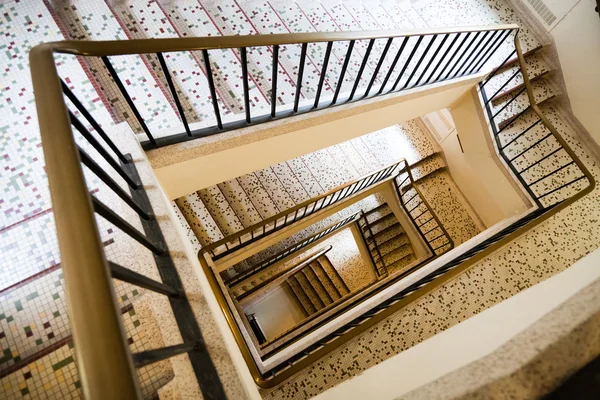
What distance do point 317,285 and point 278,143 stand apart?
573 cm

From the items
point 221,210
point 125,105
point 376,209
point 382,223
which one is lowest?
point 382,223

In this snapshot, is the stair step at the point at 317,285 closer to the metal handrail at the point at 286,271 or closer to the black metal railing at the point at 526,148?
the metal handrail at the point at 286,271

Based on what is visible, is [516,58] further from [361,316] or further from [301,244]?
[301,244]

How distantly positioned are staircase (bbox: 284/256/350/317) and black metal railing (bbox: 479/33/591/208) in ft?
14.4

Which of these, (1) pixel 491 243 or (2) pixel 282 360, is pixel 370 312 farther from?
(1) pixel 491 243

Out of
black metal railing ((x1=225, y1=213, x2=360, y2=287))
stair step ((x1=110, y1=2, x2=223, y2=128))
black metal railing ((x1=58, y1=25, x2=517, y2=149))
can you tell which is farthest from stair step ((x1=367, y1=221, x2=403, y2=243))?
stair step ((x1=110, y1=2, x2=223, y2=128))

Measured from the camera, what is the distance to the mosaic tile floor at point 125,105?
152cm

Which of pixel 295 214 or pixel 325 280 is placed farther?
pixel 325 280

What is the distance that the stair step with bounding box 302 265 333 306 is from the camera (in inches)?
297

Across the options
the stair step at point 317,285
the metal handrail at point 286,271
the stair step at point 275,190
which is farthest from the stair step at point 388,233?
the stair step at point 275,190

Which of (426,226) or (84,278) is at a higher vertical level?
(84,278)

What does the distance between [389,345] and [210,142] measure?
1954mm

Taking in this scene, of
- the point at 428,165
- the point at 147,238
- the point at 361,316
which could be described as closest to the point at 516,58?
the point at 428,165

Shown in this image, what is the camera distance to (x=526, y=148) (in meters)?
4.10
